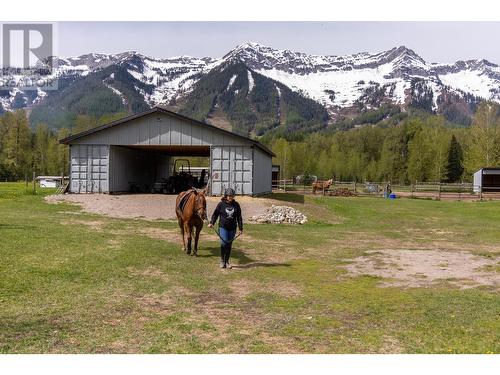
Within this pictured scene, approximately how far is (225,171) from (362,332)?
93.5 feet

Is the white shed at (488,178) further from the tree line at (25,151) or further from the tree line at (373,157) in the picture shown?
the tree line at (25,151)

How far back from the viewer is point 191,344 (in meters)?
6.56

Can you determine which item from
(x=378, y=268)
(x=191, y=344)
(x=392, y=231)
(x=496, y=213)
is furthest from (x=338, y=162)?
(x=191, y=344)

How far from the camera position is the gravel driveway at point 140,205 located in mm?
25984

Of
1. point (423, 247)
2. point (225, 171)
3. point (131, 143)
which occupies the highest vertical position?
point (131, 143)

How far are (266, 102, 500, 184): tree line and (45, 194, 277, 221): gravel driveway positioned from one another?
5274cm

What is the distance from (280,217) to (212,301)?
1687 cm

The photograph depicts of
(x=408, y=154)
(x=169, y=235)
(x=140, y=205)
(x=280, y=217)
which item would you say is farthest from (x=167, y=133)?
(x=408, y=154)

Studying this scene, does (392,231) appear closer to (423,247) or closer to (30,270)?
(423,247)

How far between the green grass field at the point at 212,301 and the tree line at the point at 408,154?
62226 mm

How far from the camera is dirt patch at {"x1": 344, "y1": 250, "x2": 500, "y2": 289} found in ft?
37.1

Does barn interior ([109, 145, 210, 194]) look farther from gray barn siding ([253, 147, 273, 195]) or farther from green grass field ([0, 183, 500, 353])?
green grass field ([0, 183, 500, 353])

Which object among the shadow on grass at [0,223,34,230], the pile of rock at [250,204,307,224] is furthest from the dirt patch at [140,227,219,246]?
the pile of rock at [250,204,307,224]

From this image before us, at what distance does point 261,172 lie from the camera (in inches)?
1610
